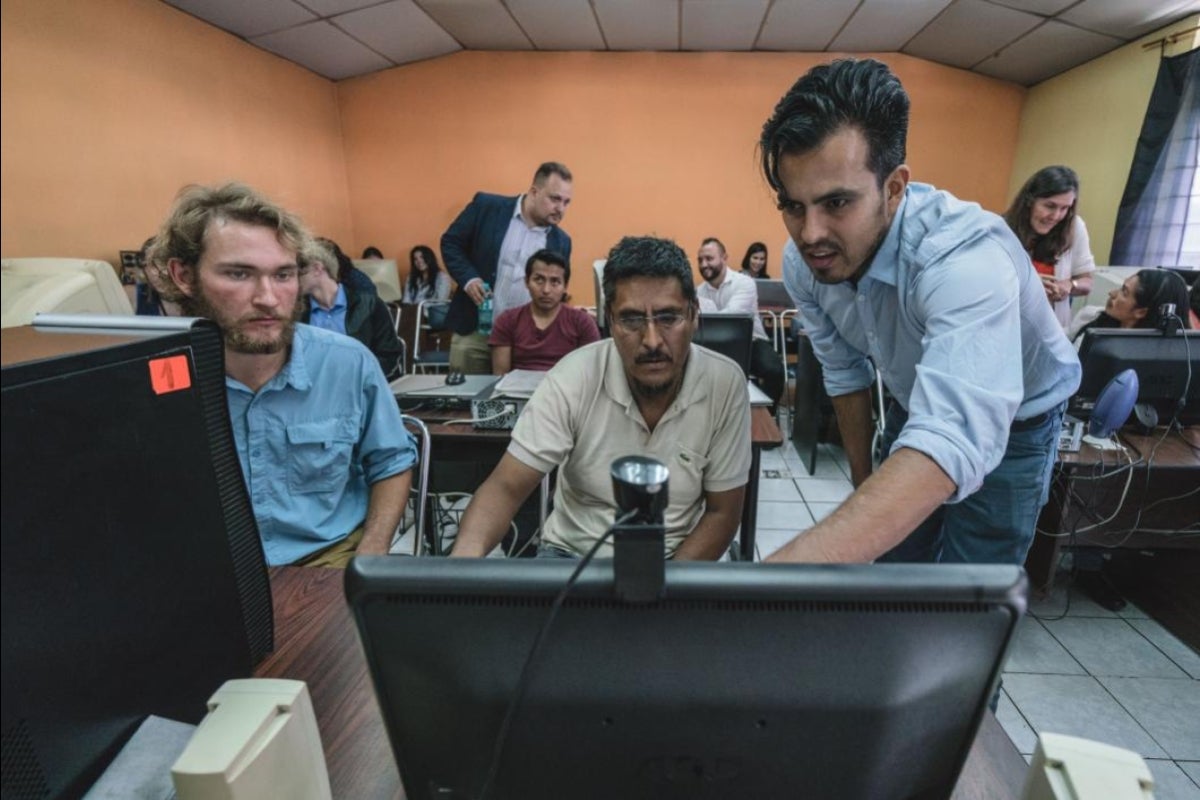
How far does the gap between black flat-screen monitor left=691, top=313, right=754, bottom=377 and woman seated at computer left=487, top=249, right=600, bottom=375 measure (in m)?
0.50

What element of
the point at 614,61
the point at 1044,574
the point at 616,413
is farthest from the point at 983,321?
the point at 614,61

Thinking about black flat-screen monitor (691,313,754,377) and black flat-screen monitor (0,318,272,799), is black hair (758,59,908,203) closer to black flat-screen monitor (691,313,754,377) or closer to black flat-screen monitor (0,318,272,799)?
black flat-screen monitor (0,318,272,799)

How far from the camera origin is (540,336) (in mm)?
2707

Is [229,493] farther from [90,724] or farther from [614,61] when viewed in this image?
[614,61]

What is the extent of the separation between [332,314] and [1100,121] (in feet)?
18.5

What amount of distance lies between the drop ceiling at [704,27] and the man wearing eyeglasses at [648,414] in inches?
161

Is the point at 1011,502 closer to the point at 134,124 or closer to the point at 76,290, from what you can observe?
the point at 76,290

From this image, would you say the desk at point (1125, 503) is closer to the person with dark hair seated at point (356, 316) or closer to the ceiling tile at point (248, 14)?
the person with dark hair seated at point (356, 316)

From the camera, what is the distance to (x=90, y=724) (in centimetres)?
49

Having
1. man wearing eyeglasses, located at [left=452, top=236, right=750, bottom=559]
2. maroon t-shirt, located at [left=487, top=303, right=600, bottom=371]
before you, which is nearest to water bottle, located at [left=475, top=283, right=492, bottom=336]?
maroon t-shirt, located at [left=487, top=303, right=600, bottom=371]

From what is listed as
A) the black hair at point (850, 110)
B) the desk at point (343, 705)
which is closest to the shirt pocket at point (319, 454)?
the desk at point (343, 705)

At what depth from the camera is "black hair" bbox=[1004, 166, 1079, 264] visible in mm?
2330

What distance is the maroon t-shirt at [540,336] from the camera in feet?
8.82

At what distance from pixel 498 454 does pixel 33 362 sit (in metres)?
1.48
